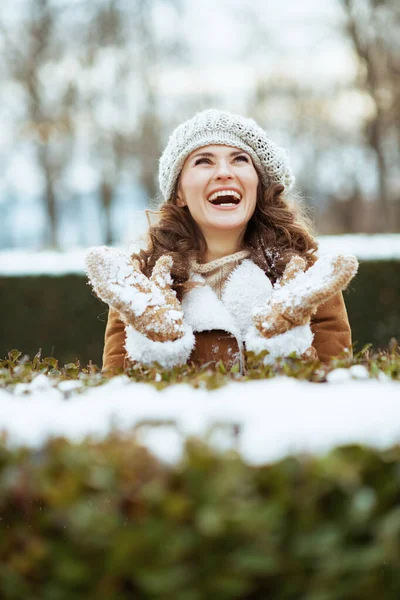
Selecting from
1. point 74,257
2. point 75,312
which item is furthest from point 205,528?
point 74,257

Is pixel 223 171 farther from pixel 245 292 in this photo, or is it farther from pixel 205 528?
pixel 205 528

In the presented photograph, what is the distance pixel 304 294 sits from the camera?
268cm

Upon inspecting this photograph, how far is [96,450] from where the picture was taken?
4.80 ft

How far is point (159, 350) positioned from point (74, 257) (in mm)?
5828

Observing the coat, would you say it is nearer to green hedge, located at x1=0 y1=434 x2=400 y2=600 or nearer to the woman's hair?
the woman's hair

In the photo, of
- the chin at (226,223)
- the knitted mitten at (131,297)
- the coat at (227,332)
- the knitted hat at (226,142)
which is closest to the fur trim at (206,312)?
the coat at (227,332)

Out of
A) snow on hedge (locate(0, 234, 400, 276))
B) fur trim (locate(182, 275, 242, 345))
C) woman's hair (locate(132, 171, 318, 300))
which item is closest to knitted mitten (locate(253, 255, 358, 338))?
fur trim (locate(182, 275, 242, 345))

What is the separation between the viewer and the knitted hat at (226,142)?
3.21 meters

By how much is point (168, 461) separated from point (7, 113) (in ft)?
50.0

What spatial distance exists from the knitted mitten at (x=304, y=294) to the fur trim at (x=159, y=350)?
0.92ft

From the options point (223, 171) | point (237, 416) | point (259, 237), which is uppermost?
point (223, 171)

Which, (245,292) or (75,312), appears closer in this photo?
(245,292)

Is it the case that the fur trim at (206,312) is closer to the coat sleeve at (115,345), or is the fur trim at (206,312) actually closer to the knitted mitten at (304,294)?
the knitted mitten at (304,294)

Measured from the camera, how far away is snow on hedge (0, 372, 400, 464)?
148 centimetres
